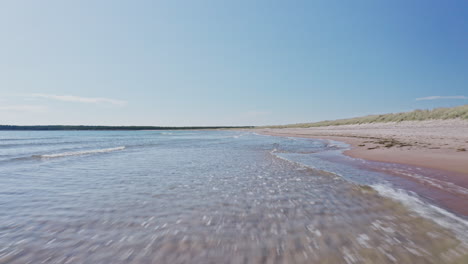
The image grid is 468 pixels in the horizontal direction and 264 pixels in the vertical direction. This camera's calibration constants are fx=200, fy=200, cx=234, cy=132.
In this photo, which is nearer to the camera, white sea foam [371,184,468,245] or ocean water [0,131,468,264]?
ocean water [0,131,468,264]

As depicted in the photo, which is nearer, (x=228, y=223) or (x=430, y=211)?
(x=228, y=223)

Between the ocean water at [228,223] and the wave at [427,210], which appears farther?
A: the wave at [427,210]

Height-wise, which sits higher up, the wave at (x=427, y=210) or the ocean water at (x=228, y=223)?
the wave at (x=427, y=210)

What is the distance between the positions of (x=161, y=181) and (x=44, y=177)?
5.20 metres

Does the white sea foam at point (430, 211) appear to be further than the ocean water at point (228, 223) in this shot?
Yes

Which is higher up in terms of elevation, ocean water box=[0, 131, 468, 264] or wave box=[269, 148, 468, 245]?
wave box=[269, 148, 468, 245]

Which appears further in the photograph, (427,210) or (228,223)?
(427,210)

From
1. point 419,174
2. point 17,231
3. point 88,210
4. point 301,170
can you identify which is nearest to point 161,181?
point 88,210

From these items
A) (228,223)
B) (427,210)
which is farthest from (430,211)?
(228,223)

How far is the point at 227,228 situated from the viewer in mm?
3732

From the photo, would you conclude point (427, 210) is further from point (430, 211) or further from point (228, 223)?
point (228, 223)

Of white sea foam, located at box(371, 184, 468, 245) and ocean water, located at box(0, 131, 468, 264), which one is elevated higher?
white sea foam, located at box(371, 184, 468, 245)

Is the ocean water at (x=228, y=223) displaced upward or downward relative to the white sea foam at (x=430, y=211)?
downward

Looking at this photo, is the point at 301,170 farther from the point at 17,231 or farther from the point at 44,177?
the point at 44,177
